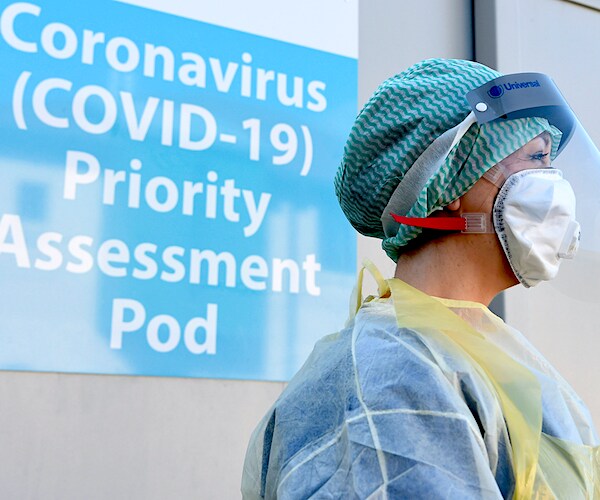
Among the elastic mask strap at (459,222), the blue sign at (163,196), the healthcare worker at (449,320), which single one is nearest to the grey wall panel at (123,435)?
the blue sign at (163,196)

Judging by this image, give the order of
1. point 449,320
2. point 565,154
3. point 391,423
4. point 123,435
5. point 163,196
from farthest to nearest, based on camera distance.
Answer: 1. point 163,196
2. point 123,435
3. point 565,154
4. point 449,320
5. point 391,423

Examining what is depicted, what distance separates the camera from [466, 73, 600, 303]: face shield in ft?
4.04

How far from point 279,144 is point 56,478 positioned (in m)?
1.17

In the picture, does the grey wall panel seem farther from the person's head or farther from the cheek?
the cheek

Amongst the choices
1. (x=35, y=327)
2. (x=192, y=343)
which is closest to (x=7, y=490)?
(x=35, y=327)

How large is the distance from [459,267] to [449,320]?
13cm

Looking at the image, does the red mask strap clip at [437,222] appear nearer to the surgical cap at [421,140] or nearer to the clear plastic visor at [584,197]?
the surgical cap at [421,140]

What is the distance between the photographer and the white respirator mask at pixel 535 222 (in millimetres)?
→ 1247

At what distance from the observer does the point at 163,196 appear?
2299mm

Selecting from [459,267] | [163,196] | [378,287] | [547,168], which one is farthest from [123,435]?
[547,168]

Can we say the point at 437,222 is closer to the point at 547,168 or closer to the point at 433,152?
the point at 433,152

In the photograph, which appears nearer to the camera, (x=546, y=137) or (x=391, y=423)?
(x=391, y=423)

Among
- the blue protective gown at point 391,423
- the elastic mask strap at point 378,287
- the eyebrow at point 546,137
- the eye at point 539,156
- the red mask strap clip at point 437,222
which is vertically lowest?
the blue protective gown at point 391,423

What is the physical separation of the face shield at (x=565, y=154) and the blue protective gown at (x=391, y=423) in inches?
9.4
